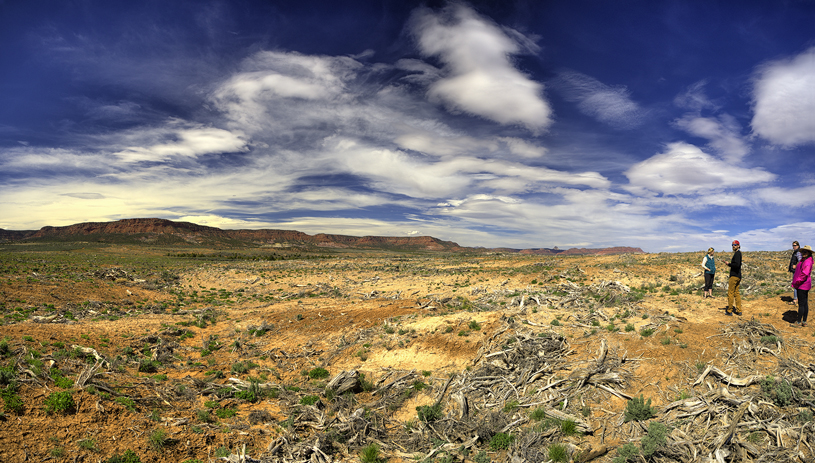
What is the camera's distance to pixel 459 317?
15086 millimetres

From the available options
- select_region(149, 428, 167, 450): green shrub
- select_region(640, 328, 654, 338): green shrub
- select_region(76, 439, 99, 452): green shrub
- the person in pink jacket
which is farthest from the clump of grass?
the person in pink jacket

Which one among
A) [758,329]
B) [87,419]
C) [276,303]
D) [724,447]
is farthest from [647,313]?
[276,303]

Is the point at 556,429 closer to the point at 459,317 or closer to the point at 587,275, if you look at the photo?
the point at 459,317

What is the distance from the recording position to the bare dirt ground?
6.69 m

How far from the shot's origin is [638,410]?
24.1 feet

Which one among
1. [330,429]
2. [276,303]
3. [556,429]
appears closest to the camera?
[556,429]

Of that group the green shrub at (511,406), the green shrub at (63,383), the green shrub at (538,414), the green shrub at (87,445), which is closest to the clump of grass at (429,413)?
the green shrub at (511,406)

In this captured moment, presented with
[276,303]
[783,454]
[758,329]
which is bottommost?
[276,303]

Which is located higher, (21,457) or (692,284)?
(692,284)

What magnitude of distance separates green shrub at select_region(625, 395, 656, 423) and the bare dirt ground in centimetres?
14

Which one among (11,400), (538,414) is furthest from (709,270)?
(11,400)

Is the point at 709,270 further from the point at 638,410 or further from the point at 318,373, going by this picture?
the point at 318,373

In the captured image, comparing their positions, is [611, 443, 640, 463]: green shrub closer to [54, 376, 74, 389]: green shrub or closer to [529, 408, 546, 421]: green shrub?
[529, 408, 546, 421]: green shrub

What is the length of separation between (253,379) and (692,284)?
2389 centimetres
